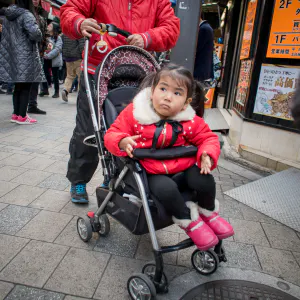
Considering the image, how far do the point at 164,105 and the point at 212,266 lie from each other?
1.16 metres

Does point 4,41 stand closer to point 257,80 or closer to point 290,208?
point 257,80

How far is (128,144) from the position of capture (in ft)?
5.93

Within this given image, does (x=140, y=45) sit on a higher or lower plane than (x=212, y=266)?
higher

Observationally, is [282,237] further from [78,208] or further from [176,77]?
[78,208]

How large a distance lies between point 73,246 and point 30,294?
53 centimetres

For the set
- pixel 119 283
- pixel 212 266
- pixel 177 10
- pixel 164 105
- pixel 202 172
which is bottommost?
pixel 119 283

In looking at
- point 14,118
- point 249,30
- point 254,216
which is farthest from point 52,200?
point 249,30

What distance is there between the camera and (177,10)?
3.58 meters

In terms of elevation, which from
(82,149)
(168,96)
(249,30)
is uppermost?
(249,30)

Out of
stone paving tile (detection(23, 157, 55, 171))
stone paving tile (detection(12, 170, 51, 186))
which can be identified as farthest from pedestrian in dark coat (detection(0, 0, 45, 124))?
stone paving tile (detection(12, 170, 51, 186))

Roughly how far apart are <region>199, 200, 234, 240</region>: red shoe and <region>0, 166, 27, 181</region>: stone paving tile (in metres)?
2.48

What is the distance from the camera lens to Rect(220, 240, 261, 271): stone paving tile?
224 centimetres

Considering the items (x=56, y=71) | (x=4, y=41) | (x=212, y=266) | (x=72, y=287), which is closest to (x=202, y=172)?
(x=212, y=266)

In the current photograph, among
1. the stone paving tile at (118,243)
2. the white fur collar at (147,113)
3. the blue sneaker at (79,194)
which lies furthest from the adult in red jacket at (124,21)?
the stone paving tile at (118,243)
